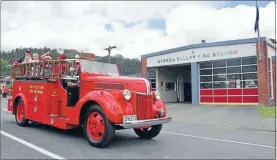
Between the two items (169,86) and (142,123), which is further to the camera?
(169,86)

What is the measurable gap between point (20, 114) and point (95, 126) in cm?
414

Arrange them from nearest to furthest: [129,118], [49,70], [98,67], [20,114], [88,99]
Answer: [129,118]
[88,99]
[98,67]
[49,70]
[20,114]

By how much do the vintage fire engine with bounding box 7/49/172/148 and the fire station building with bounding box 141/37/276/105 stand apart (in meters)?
15.5

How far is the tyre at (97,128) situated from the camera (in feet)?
20.8

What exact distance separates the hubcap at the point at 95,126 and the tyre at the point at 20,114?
3.46 m

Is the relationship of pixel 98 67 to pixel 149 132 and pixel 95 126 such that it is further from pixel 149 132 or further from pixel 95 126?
pixel 149 132

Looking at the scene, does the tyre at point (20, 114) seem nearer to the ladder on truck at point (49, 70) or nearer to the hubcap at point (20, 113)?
the hubcap at point (20, 113)

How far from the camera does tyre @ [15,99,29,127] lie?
9.43m

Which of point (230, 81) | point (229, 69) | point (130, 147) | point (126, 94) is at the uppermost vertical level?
point (229, 69)

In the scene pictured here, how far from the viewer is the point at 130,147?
259 inches

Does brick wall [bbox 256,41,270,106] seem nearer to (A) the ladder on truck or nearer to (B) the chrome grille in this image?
(B) the chrome grille

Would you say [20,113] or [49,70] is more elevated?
[49,70]

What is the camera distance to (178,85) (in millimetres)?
31047

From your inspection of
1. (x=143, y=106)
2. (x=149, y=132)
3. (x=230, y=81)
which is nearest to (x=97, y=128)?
(x=143, y=106)
